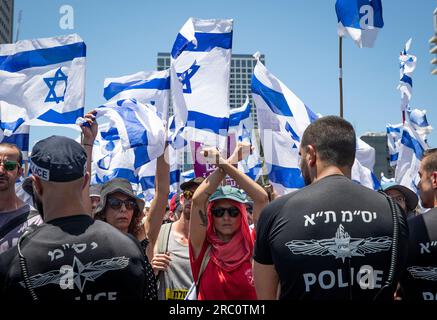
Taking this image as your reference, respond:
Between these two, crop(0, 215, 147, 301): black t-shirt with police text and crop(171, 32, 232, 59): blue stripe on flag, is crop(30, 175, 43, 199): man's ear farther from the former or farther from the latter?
crop(171, 32, 232, 59): blue stripe on flag

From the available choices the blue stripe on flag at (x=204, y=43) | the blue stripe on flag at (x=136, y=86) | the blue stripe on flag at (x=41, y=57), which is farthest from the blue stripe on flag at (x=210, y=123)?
the blue stripe on flag at (x=41, y=57)

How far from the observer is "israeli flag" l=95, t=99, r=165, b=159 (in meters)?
5.45

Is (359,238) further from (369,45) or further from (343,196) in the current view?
(369,45)

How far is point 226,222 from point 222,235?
11 centimetres

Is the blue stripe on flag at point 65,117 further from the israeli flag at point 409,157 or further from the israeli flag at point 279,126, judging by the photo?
the israeli flag at point 409,157

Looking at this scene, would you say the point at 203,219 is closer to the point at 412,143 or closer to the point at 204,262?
the point at 204,262

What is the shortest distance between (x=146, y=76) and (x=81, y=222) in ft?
15.8

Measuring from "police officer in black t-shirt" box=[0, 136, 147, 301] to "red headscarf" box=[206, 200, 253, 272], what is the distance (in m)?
1.28

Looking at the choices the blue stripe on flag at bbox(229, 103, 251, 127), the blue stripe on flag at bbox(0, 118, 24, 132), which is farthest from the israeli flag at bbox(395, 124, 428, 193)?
the blue stripe on flag at bbox(0, 118, 24, 132)

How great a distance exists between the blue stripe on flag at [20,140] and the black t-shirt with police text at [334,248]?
15.3 feet

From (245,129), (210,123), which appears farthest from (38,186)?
(245,129)

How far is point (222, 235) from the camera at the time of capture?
3.91 meters

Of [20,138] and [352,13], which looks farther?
[352,13]
